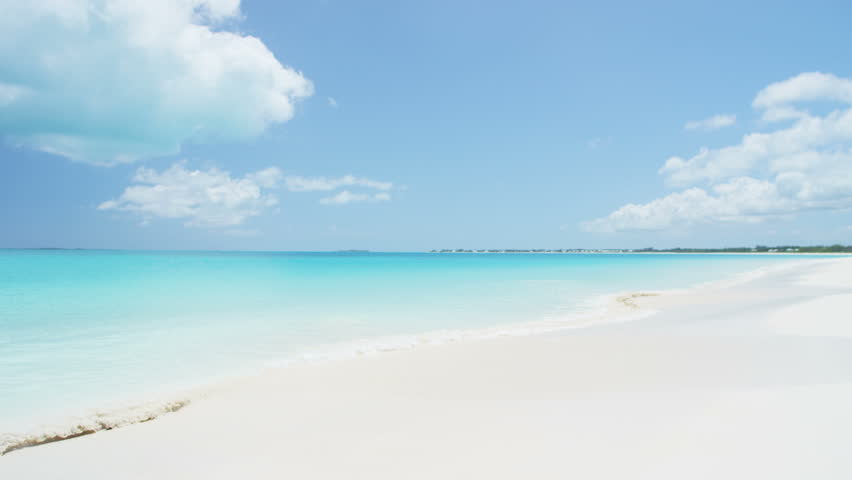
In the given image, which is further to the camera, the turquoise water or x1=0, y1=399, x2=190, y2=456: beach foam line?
the turquoise water

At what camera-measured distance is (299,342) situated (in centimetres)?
914

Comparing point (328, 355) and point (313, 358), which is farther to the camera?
point (328, 355)

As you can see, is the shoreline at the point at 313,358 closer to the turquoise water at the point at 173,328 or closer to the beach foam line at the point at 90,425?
the beach foam line at the point at 90,425

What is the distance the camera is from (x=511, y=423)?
12.9 feet

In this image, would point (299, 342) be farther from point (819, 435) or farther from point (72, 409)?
point (819, 435)

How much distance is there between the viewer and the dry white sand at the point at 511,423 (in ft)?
10.3

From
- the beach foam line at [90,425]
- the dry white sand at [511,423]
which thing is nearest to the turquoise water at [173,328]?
the beach foam line at [90,425]

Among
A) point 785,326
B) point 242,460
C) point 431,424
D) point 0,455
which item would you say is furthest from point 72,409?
point 785,326

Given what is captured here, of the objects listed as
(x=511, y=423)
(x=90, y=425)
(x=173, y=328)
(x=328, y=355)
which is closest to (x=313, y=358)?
(x=328, y=355)

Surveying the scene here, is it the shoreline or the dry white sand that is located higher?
the dry white sand

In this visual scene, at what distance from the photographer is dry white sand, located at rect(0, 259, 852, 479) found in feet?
10.3

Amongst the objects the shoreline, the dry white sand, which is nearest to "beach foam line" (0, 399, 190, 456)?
the shoreline

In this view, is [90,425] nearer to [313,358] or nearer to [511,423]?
[313,358]

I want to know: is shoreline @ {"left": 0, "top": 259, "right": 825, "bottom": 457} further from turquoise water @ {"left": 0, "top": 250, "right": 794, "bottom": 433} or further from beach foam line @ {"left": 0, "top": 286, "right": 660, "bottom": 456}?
turquoise water @ {"left": 0, "top": 250, "right": 794, "bottom": 433}
